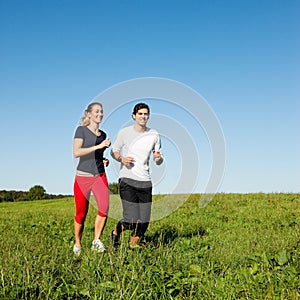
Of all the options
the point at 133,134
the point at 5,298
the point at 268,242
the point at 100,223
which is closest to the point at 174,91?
the point at 133,134

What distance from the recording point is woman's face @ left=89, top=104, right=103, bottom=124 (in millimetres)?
7816

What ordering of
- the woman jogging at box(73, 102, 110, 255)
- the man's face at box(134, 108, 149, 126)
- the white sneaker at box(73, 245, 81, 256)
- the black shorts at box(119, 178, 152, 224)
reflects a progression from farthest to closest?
the black shorts at box(119, 178, 152, 224) < the man's face at box(134, 108, 149, 126) < the woman jogging at box(73, 102, 110, 255) < the white sneaker at box(73, 245, 81, 256)

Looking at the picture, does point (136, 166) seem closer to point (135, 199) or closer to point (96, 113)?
point (135, 199)

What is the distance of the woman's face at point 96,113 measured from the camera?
25.6 feet

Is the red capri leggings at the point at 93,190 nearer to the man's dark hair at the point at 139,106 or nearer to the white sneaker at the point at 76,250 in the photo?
the white sneaker at the point at 76,250

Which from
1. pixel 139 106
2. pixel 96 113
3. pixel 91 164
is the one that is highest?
pixel 139 106

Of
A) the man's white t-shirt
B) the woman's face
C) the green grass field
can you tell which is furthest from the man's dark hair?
the green grass field

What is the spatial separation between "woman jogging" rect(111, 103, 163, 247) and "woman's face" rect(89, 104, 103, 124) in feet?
1.59

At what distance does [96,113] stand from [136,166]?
1.08 metres

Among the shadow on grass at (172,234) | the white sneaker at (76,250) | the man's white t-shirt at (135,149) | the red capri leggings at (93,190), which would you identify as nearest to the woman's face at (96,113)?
the man's white t-shirt at (135,149)

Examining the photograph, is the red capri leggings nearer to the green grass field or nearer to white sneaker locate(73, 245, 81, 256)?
white sneaker locate(73, 245, 81, 256)

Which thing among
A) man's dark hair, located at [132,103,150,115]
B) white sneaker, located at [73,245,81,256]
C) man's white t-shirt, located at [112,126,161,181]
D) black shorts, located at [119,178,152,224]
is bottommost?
white sneaker, located at [73,245,81,256]

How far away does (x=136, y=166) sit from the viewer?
318 inches

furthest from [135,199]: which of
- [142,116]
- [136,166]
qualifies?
[142,116]
